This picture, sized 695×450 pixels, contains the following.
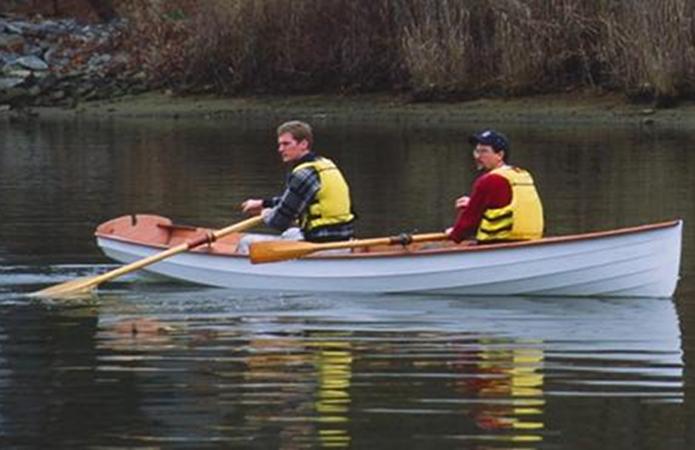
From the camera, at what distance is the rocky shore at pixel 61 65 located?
46000 millimetres

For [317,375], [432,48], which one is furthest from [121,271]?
[432,48]

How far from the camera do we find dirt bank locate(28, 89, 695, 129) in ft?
129

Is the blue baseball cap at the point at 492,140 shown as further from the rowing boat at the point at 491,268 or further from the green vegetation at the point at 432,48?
the green vegetation at the point at 432,48

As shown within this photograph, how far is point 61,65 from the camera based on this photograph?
47844 millimetres

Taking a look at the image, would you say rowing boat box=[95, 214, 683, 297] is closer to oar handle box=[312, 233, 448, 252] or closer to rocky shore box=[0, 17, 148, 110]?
oar handle box=[312, 233, 448, 252]

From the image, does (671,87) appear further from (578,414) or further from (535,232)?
(578,414)

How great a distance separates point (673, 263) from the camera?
16.9 metres

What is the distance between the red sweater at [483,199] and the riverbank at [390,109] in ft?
71.4

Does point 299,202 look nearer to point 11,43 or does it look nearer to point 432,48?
point 432,48

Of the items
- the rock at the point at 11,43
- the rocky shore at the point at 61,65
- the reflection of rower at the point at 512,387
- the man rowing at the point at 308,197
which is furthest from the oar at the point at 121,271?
the rock at the point at 11,43

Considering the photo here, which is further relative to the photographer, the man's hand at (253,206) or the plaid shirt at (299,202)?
the man's hand at (253,206)

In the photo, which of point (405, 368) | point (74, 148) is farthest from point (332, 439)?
point (74, 148)

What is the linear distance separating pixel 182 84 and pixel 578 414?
32.7 metres

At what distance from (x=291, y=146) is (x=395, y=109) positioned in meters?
24.3
